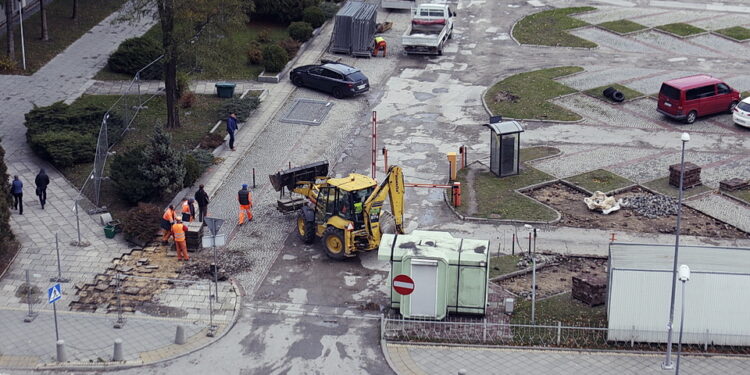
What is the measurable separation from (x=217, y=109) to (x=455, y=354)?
2219 centimetres

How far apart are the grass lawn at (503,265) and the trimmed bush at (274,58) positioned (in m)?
21.5

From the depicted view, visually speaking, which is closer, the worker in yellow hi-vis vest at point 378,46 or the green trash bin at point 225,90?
the green trash bin at point 225,90

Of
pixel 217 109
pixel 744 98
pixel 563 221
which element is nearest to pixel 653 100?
pixel 744 98

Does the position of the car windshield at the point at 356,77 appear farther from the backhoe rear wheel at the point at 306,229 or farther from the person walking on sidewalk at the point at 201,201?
the backhoe rear wheel at the point at 306,229

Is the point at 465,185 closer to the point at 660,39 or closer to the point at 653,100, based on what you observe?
the point at 653,100

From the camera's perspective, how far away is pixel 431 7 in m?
58.0

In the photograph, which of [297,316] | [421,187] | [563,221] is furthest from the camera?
[421,187]

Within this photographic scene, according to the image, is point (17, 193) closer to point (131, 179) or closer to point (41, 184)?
point (41, 184)

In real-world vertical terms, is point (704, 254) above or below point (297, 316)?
above

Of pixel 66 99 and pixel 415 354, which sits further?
pixel 66 99

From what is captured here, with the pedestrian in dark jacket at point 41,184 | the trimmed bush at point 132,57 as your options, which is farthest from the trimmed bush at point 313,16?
the pedestrian in dark jacket at point 41,184

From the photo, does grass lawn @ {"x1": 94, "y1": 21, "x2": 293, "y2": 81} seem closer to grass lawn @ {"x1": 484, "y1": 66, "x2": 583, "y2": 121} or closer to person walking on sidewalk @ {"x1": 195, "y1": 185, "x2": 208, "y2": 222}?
person walking on sidewalk @ {"x1": 195, "y1": 185, "x2": 208, "y2": 222}

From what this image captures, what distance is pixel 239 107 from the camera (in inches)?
1859

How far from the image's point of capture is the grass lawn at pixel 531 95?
47969mm
